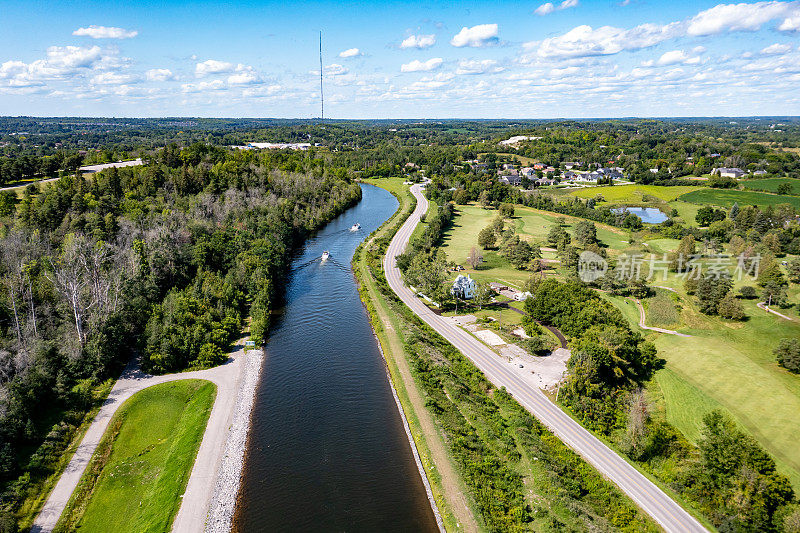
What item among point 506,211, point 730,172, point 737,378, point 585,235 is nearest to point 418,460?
point 737,378

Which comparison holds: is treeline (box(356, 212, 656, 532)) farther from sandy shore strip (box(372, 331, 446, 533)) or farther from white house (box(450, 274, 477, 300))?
white house (box(450, 274, 477, 300))

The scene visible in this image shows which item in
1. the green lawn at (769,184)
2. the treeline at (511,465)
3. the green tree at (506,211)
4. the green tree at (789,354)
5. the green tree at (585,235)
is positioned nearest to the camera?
the treeline at (511,465)

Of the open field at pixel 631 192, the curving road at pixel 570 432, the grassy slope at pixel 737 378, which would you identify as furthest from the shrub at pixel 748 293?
the open field at pixel 631 192

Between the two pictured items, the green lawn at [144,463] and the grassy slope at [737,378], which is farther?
the grassy slope at [737,378]

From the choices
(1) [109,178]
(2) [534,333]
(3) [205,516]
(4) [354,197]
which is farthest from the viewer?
(4) [354,197]

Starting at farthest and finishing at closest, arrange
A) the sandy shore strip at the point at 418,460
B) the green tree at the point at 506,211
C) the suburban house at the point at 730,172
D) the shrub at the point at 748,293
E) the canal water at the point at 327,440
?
the suburban house at the point at 730,172 → the green tree at the point at 506,211 → the shrub at the point at 748,293 → the canal water at the point at 327,440 → the sandy shore strip at the point at 418,460

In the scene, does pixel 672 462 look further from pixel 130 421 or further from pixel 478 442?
pixel 130 421

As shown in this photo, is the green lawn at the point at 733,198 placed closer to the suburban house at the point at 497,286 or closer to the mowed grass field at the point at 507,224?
the mowed grass field at the point at 507,224

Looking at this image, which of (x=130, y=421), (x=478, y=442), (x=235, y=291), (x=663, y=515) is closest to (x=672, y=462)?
(x=663, y=515)
